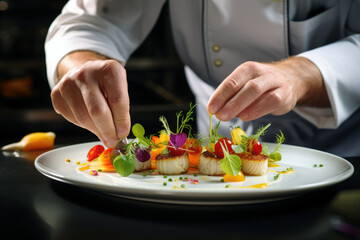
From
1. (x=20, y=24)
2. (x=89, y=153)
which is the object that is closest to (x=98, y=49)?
(x=89, y=153)

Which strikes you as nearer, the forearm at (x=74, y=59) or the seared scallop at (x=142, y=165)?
the seared scallop at (x=142, y=165)

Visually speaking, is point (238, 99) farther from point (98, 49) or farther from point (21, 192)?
point (98, 49)

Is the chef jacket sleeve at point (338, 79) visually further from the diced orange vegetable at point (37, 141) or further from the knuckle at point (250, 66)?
the diced orange vegetable at point (37, 141)

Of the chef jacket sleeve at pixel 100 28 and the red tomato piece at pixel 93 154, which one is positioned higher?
the chef jacket sleeve at pixel 100 28

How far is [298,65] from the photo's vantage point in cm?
124

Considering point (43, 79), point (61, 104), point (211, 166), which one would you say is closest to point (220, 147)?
point (211, 166)

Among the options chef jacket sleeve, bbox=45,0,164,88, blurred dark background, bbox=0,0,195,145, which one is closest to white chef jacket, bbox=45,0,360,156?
chef jacket sleeve, bbox=45,0,164,88

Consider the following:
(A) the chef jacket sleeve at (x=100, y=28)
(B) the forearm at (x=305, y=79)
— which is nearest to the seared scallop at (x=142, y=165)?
(B) the forearm at (x=305, y=79)

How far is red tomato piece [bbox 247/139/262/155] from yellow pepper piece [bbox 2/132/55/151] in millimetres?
658

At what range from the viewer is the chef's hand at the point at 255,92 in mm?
999

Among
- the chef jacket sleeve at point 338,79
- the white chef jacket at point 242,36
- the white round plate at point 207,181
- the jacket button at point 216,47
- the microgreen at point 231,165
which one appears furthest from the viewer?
the jacket button at point 216,47

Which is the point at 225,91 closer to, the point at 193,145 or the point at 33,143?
the point at 193,145

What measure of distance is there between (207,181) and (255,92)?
0.77ft

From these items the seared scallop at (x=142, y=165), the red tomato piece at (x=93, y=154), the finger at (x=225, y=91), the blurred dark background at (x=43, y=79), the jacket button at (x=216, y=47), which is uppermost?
the finger at (x=225, y=91)
